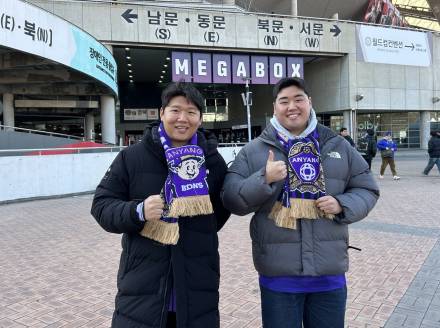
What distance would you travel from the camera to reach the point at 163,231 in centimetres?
198

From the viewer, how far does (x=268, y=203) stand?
2186 mm

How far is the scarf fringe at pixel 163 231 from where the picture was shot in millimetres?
1971

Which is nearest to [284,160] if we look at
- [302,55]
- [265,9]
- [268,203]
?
[268,203]

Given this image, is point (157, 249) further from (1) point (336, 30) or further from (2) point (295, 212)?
(1) point (336, 30)

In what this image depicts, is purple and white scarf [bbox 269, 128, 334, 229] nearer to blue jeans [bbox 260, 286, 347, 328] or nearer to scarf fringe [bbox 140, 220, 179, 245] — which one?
blue jeans [bbox 260, 286, 347, 328]

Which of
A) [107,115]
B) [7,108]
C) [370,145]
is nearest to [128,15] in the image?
[107,115]

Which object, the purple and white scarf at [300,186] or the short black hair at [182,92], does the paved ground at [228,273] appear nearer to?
the purple and white scarf at [300,186]

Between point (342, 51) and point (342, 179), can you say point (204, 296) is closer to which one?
point (342, 179)

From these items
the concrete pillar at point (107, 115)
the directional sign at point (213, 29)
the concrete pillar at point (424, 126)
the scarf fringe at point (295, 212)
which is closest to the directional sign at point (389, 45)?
the directional sign at point (213, 29)

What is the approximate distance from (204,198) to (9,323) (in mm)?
2621

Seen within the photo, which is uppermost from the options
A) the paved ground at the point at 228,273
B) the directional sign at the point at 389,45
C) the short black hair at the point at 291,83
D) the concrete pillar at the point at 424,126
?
the directional sign at the point at 389,45

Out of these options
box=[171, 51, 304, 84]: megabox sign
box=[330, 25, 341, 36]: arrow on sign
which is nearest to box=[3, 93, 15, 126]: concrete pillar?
box=[171, 51, 304, 84]: megabox sign

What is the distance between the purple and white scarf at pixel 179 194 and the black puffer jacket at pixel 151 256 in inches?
2.7

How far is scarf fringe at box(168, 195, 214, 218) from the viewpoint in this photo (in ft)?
6.44
